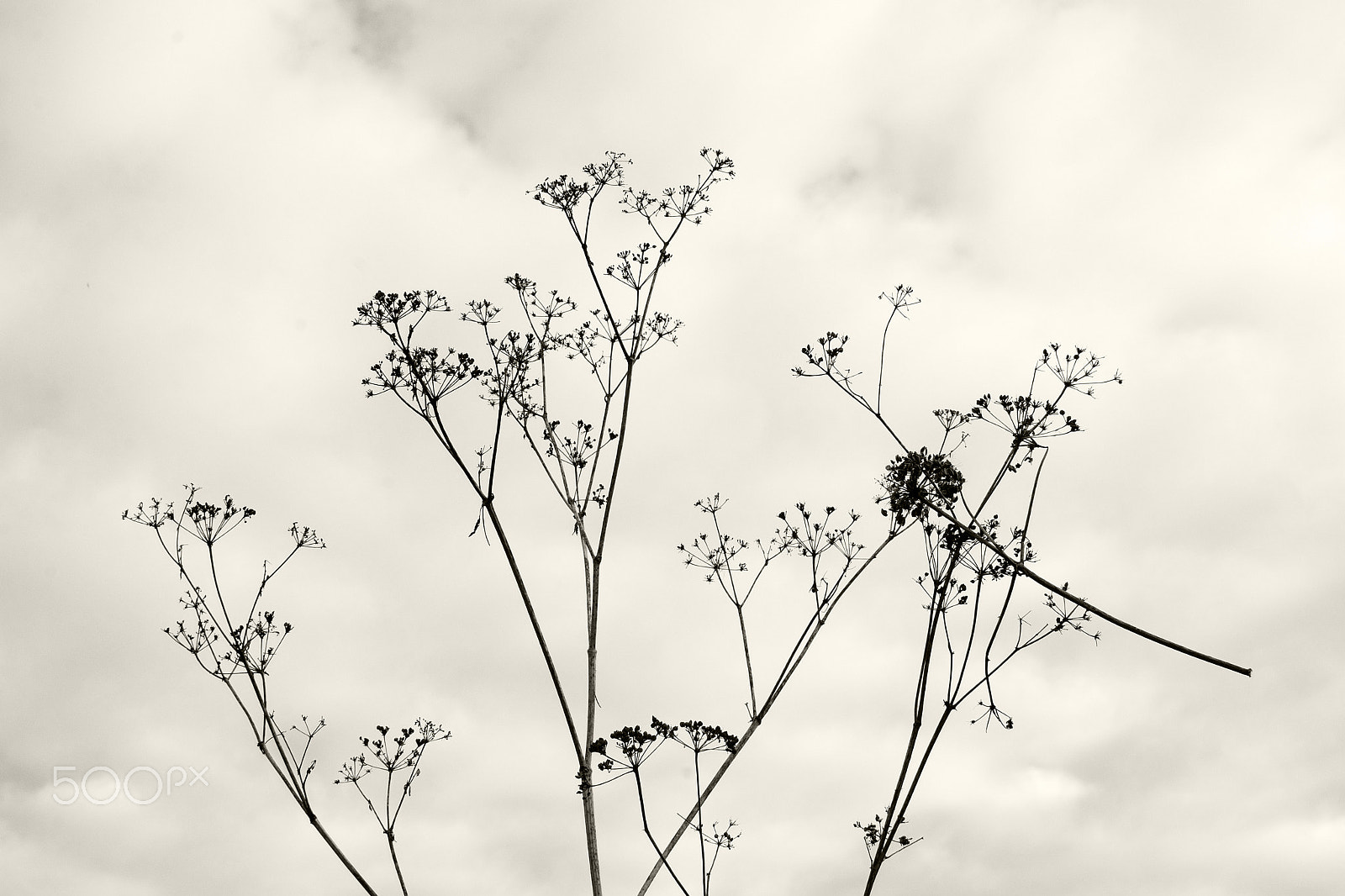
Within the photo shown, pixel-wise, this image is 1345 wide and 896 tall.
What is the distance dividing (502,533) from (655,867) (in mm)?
2536

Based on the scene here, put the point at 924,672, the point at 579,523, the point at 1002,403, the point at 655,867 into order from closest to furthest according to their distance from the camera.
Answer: the point at 924,672
the point at 1002,403
the point at 655,867
the point at 579,523

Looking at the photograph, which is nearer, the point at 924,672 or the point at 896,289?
the point at 924,672

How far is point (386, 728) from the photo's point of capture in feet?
31.6

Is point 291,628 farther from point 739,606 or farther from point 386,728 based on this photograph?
point 739,606

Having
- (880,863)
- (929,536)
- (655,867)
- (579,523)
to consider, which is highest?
(579,523)

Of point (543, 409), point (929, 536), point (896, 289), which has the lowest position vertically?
point (929, 536)

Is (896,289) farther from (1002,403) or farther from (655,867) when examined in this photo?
(655,867)

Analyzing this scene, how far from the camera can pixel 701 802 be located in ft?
25.1

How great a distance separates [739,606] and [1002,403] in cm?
303

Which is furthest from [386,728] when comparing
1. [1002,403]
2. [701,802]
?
[1002,403]

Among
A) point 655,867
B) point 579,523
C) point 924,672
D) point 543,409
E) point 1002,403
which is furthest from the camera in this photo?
point 543,409

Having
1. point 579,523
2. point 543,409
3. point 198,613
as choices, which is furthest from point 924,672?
point 198,613

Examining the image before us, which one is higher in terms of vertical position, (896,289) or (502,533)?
(896,289)

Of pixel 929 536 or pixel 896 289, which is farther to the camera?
pixel 896 289
